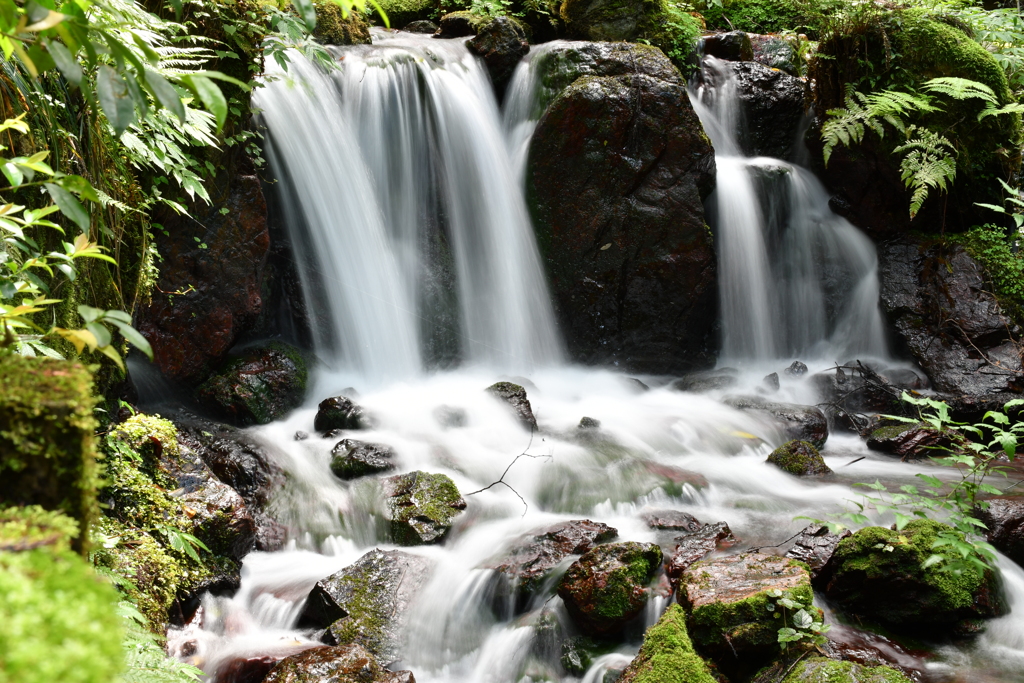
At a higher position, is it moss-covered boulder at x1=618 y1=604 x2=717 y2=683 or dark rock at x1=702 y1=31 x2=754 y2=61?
dark rock at x1=702 y1=31 x2=754 y2=61

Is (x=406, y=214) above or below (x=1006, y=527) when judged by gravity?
above

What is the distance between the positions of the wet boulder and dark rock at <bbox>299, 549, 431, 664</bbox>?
0.49 meters

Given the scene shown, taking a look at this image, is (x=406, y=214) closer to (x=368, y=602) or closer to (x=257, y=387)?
(x=257, y=387)

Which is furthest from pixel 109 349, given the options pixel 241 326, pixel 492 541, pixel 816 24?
pixel 816 24

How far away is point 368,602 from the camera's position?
3.63 meters

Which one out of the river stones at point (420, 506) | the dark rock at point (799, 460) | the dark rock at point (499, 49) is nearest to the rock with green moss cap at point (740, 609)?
the river stones at point (420, 506)

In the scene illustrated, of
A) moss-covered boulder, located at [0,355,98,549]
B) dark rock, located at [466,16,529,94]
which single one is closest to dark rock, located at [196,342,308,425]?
dark rock, located at [466,16,529,94]

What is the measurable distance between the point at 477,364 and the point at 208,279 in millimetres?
2998

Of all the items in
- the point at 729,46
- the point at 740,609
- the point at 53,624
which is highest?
the point at 729,46

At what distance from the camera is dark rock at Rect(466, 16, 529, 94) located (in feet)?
26.7

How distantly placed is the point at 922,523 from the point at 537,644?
2.11 metres

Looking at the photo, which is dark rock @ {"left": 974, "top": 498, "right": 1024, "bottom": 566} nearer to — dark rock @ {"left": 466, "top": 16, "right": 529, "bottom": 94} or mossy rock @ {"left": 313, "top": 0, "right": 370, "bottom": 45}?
dark rock @ {"left": 466, "top": 16, "right": 529, "bottom": 94}

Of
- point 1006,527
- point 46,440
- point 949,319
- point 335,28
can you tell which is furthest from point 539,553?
point 335,28

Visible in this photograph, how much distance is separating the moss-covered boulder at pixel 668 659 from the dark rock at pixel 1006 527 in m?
2.19
